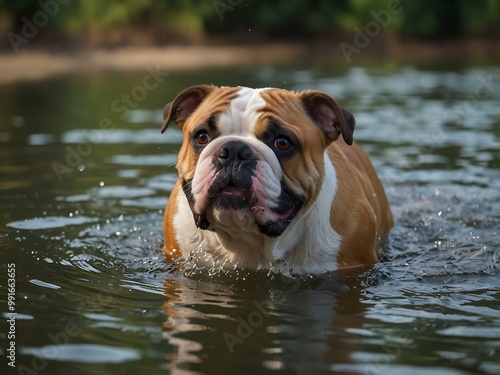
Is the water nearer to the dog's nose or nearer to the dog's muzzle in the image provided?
the dog's muzzle

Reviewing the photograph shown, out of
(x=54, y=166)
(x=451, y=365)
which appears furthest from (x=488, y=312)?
(x=54, y=166)

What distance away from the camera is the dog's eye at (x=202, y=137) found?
17.4ft

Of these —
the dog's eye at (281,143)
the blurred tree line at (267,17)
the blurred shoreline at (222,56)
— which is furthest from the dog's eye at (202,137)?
the blurred tree line at (267,17)

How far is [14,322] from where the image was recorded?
15.8 feet

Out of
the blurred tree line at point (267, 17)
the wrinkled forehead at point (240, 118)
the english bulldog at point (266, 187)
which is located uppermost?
the blurred tree line at point (267, 17)

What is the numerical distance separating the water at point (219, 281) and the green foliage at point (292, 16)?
50.1 feet

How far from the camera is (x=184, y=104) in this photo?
230 inches

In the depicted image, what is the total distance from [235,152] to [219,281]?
0.99 meters

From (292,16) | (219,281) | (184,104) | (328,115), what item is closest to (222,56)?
(292,16)

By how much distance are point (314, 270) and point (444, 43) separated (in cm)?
2467

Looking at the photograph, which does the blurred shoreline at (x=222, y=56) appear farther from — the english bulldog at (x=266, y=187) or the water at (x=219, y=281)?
the english bulldog at (x=266, y=187)

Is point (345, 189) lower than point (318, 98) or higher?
lower

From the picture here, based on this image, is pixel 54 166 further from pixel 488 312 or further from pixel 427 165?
pixel 488 312

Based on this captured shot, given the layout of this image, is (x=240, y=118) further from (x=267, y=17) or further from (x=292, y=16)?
(x=292, y=16)
